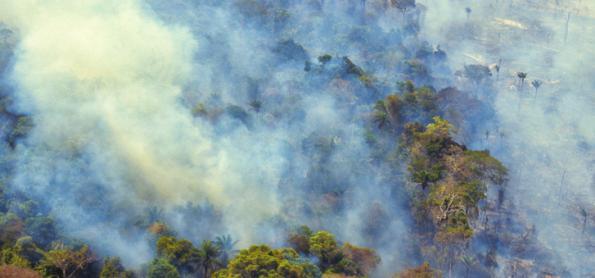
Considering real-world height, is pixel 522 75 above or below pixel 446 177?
above

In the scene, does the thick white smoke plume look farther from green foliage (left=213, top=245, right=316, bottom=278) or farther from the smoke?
the smoke

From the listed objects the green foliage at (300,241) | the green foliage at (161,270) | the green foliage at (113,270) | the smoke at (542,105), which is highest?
the smoke at (542,105)

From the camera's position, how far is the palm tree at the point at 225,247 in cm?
4063

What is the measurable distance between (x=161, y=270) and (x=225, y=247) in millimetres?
5299

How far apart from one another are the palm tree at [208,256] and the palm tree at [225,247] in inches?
35.1

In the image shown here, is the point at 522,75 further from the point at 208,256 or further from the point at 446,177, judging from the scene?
the point at 208,256

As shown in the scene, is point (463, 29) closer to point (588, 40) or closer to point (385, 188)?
point (588, 40)

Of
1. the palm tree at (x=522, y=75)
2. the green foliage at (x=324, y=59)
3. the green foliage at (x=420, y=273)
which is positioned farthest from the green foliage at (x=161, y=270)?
the palm tree at (x=522, y=75)

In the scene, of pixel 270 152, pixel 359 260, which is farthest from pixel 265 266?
pixel 270 152

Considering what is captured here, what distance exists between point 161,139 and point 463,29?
4632 cm

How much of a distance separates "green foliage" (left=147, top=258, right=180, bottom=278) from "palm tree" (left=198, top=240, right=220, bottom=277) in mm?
1954

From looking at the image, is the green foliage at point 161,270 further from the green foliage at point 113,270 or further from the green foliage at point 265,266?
the green foliage at point 265,266

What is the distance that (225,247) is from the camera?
41562mm

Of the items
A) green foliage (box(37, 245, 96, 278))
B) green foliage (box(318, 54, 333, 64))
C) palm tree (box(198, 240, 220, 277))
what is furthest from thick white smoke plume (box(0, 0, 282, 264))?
green foliage (box(318, 54, 333, 64))
